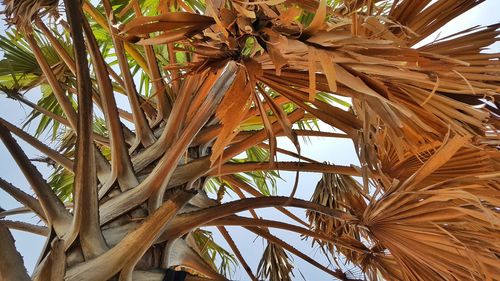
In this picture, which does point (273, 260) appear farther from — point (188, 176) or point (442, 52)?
point (442, 52)

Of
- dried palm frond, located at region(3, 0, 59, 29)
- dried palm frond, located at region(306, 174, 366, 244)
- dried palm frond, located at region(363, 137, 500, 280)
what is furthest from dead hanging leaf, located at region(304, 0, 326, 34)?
dried palm frond, located at region(306, 174, 366, 244)

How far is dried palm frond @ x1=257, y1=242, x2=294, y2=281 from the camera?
2172 millimetres

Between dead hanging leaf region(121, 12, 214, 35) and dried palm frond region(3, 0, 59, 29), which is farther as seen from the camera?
dried palm frond region(3, 0, 59, 29)

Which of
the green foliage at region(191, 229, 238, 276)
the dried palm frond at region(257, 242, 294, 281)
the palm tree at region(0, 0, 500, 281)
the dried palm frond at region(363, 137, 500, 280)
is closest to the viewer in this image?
the palm tree at region(0, 0, 500, 281)

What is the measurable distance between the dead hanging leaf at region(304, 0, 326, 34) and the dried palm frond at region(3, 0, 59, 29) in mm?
839

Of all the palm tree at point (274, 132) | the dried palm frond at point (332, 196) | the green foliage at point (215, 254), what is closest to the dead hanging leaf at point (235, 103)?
the palm tree at point (274, 132)

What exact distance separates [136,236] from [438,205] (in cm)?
76

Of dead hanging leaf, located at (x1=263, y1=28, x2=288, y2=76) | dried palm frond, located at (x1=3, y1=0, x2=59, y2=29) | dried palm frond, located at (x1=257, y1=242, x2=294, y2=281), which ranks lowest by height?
dried palm frond, located at (x1=257, y1=242, x2=294, y2=281)

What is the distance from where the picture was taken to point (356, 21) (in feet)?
2.86

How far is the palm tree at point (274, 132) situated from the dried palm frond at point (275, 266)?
375 millimetres

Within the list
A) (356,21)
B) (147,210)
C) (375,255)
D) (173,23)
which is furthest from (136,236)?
(375,255)

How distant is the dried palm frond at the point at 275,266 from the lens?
7.13 feet

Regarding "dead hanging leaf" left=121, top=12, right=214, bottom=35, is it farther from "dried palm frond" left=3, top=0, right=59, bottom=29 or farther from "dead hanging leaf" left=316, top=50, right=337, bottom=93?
"dried palm frond" left=3, top=0, right=59, bottom=29

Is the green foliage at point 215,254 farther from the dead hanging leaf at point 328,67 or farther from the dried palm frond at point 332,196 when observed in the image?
the dead hanging leaf at point 328,67
